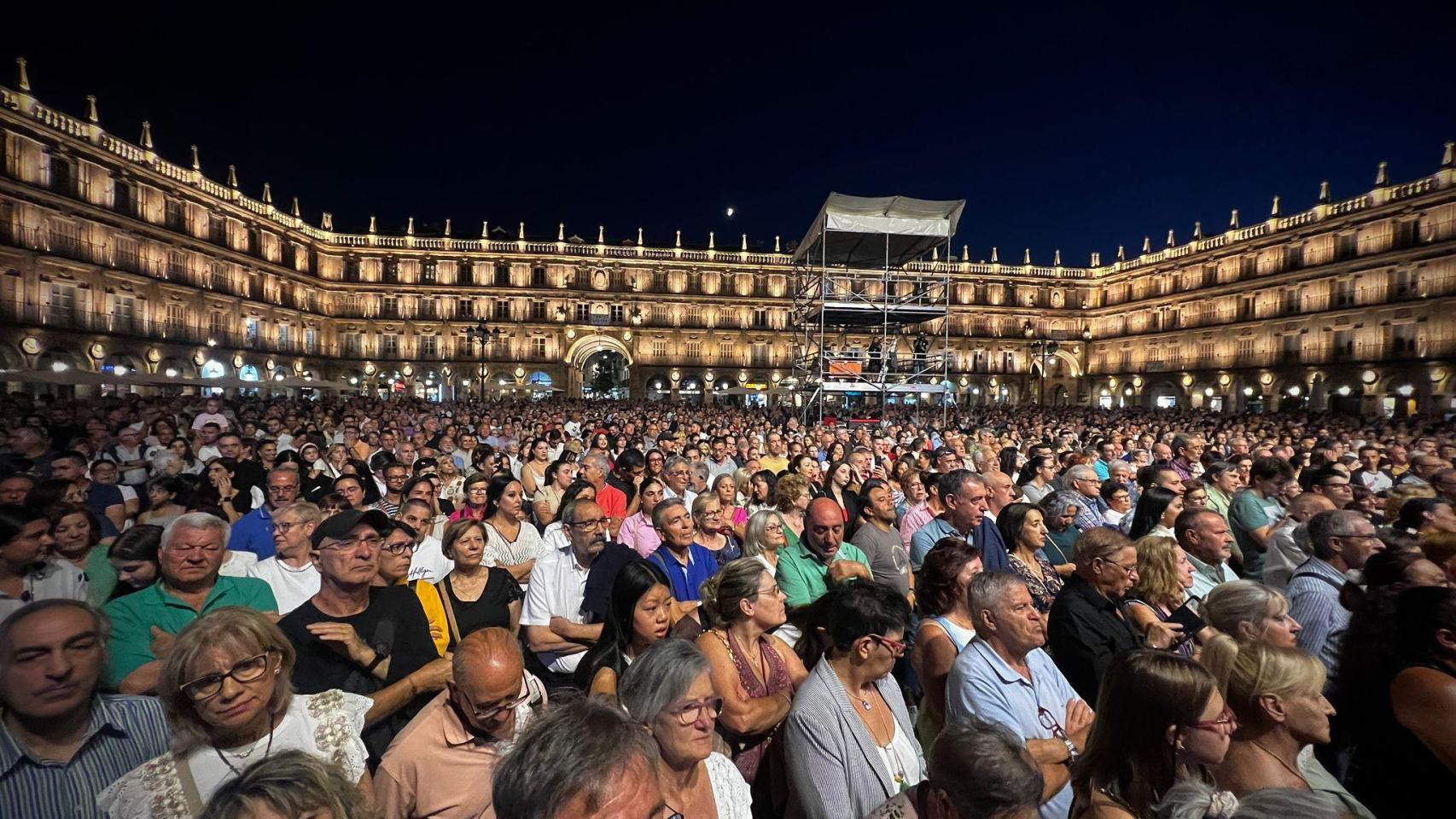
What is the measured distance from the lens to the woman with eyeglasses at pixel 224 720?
2.04 m

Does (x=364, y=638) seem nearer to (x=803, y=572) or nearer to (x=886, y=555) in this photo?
(x=803, y=572)

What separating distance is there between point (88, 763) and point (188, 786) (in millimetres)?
491

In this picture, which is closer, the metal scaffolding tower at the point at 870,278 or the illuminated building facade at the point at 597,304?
the metal scaffolding tower at the point at 870,278

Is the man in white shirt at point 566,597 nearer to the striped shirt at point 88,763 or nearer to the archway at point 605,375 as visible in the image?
the striped shirt at point 88,763

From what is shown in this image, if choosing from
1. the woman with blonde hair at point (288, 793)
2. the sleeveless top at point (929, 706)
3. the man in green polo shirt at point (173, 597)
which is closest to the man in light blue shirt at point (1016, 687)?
the sleeveless top at point (929, 706)

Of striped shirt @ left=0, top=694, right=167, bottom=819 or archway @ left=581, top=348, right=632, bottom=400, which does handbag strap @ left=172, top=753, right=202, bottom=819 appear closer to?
striped shirt @ left=0, top=694, right=167, bottom=819

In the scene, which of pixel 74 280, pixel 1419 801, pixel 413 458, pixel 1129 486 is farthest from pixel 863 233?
pixel 74 280

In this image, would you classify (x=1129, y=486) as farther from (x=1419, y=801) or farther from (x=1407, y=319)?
(x=1407, y=319)

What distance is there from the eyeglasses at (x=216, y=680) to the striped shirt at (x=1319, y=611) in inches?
184

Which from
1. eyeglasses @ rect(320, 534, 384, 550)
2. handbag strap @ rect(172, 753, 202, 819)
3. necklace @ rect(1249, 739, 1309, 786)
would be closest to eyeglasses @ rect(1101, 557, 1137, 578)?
necklace @ rect(1249, 739, 1309, 786)

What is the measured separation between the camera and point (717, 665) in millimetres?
2916

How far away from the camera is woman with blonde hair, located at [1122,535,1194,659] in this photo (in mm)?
3691

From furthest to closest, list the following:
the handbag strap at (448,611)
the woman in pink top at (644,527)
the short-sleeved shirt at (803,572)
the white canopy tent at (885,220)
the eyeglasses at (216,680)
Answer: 1. the white canopy tent at (885,220)
2. the woman in pink top at (644,527)
3. the short-sleeved shirt at (803,572)
4. the handbag strap at (448,611)
5. the eyeglasses at (216,680)

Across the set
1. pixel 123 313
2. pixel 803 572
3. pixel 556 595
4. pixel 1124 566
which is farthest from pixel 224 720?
pixel 123 313
